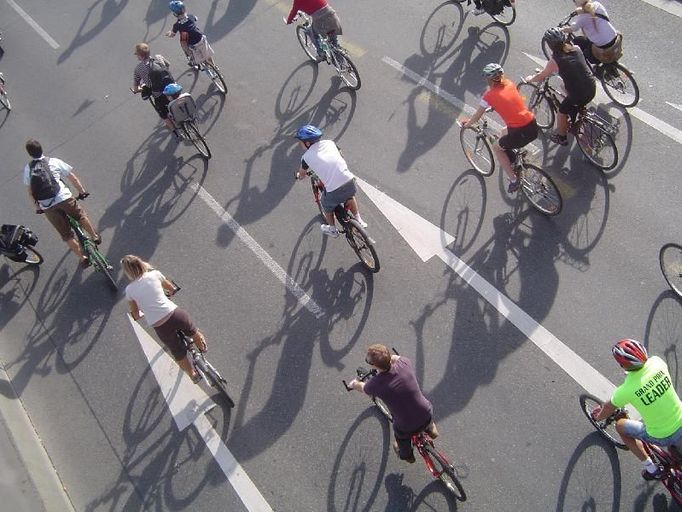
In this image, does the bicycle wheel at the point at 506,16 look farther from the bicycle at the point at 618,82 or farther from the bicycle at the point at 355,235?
the bicycle at the point at 355,235

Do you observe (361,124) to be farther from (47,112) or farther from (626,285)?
(47,112)

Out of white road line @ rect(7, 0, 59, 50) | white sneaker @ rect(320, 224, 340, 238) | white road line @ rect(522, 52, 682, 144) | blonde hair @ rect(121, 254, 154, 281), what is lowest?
white road line @ rect(7, 0, 59, 50)

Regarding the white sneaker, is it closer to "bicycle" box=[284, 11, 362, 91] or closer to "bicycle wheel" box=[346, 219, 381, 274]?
"bicycle wheel" box=[346, 219, 381, 274]

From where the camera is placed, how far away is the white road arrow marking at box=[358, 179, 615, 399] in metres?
6.83

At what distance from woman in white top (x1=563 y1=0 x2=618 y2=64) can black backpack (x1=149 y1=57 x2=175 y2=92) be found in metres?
6.34

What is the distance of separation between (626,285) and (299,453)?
180 inches

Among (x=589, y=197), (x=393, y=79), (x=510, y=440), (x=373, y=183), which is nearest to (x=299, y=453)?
(x=510, y=440)

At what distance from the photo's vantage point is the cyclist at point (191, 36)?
10587mm

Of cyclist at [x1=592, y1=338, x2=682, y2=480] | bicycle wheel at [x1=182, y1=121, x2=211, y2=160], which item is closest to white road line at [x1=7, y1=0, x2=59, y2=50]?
bicycle wheel at [x1=182, y1=121, x2=211, y2=160]

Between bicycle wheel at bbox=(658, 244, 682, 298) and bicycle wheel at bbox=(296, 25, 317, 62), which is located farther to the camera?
bicycle wheel at bbox=(296, 25, 317, 62)

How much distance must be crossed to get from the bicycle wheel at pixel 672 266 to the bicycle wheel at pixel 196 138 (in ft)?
23.7

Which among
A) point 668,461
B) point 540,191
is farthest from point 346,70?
point 668,461

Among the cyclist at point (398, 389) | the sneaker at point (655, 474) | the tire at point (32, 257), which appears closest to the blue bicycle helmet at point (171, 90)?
the tire at point (32, 257)

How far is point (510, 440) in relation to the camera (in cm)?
656
